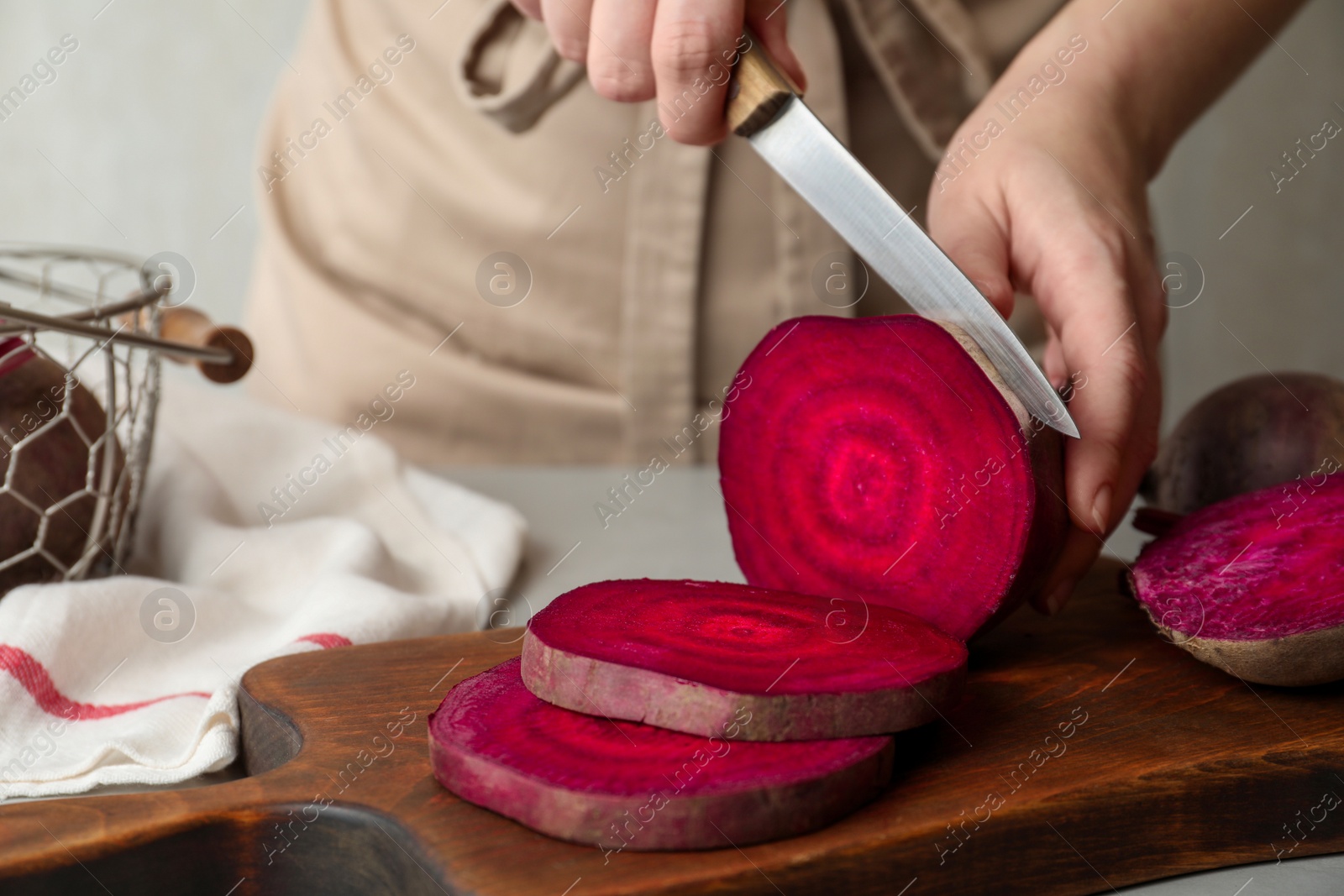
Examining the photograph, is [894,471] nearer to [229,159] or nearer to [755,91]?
[755,91]

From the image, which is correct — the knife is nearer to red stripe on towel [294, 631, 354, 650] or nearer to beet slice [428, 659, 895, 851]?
beet slice [428, 659, 895, 851]

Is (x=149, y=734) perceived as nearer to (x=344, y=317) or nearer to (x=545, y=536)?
(x=545, y=536)

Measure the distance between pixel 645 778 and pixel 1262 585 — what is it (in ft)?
2.02

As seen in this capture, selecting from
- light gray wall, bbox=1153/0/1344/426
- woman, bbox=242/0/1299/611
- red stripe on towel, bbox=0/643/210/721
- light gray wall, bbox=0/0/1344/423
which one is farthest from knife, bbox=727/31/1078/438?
light gray wall, bbox=1153/0/1344/426

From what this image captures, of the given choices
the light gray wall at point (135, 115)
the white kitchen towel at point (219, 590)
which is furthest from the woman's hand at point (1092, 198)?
the light gray wall at point (135, 115)

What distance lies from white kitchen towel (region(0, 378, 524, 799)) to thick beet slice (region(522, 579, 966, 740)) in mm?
358

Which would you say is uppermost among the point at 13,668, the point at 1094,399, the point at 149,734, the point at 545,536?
the point at 13,668

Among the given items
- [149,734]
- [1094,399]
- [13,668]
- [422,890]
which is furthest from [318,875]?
[1094,399]

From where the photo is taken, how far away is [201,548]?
56.6 inches

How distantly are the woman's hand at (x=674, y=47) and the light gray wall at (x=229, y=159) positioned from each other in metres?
2.90

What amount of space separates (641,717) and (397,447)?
1.45 metres

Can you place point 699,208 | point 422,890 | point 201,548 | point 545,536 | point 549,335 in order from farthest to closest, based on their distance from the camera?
1. point 549,335
2. point 699,208
3. point 545,536
4. point 201,548
5. point 422,890

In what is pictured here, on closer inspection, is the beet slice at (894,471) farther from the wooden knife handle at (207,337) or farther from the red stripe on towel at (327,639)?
the wooden knife handle at (207,337)

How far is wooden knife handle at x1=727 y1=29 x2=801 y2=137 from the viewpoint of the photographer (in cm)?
118
